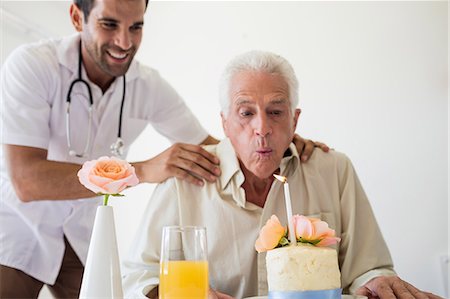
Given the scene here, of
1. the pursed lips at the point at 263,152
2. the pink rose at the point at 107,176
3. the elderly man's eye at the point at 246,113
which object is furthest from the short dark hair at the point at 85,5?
the pink rose at the point at 107,176

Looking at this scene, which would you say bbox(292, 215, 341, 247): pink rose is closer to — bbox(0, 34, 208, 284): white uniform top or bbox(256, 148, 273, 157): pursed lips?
bbox(256, 148, 273, 157): pursed lips

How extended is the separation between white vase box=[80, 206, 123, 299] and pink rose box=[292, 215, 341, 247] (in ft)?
1.10

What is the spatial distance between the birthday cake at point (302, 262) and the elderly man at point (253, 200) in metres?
0.48

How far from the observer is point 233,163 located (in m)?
1.39

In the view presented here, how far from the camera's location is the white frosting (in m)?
0.75

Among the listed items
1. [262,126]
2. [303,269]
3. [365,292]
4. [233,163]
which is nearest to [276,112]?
[262,126]

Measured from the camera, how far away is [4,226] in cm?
171

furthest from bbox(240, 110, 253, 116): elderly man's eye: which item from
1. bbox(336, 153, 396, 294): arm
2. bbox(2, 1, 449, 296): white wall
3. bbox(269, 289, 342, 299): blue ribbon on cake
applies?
bbox(2, 1, 449, 296): white wall

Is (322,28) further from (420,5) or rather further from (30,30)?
(30,30)

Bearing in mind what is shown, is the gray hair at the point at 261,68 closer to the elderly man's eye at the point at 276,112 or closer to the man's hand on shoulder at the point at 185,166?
the elderly man's eye at the point at 276,112

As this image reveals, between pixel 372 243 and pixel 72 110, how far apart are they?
119 cm

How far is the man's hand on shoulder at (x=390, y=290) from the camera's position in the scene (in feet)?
3.19

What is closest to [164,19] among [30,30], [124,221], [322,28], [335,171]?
[30,30]

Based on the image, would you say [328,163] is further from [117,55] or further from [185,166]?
[117,55]
